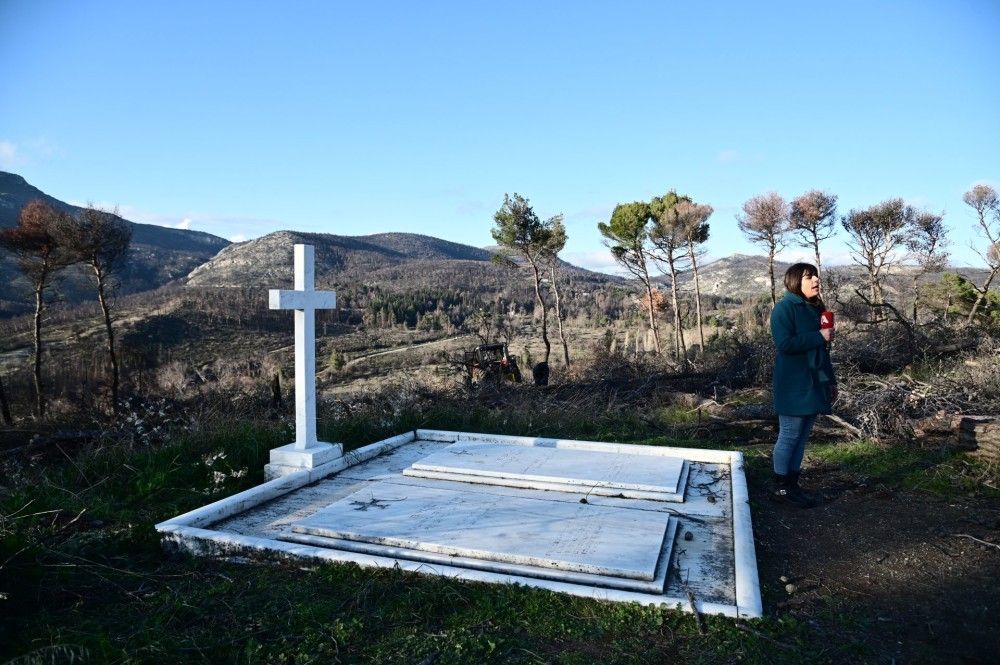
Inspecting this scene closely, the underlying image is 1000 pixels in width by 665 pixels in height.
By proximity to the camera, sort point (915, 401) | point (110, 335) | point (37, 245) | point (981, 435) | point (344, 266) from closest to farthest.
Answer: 1. point (981, 435)
2. point (915, 401)
3. point (110, 335)
4. point (37, 245)
5. point (344, 266)

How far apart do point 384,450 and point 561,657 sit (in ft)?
13.7

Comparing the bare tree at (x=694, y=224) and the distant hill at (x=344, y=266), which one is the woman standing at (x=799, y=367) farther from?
the distant hill at (x=344, y=266)

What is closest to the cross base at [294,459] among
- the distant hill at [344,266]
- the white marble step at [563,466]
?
the white marble step at [563,466]

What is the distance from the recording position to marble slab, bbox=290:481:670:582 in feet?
11.7

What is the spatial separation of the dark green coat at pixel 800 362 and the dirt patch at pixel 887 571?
2.68ft

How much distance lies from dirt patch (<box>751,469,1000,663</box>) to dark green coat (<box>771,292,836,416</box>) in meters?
0.82

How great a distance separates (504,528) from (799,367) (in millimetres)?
2562

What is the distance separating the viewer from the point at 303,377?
571 cm

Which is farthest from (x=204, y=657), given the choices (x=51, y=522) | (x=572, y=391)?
(x=572, y=391)

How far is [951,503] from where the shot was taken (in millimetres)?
4922

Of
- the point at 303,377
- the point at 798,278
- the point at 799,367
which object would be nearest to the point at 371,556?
the point at 303,377

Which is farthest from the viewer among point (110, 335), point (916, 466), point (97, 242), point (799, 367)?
point (97, 242)

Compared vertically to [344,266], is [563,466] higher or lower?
lower

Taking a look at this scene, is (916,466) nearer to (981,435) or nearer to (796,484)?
(981,435)
